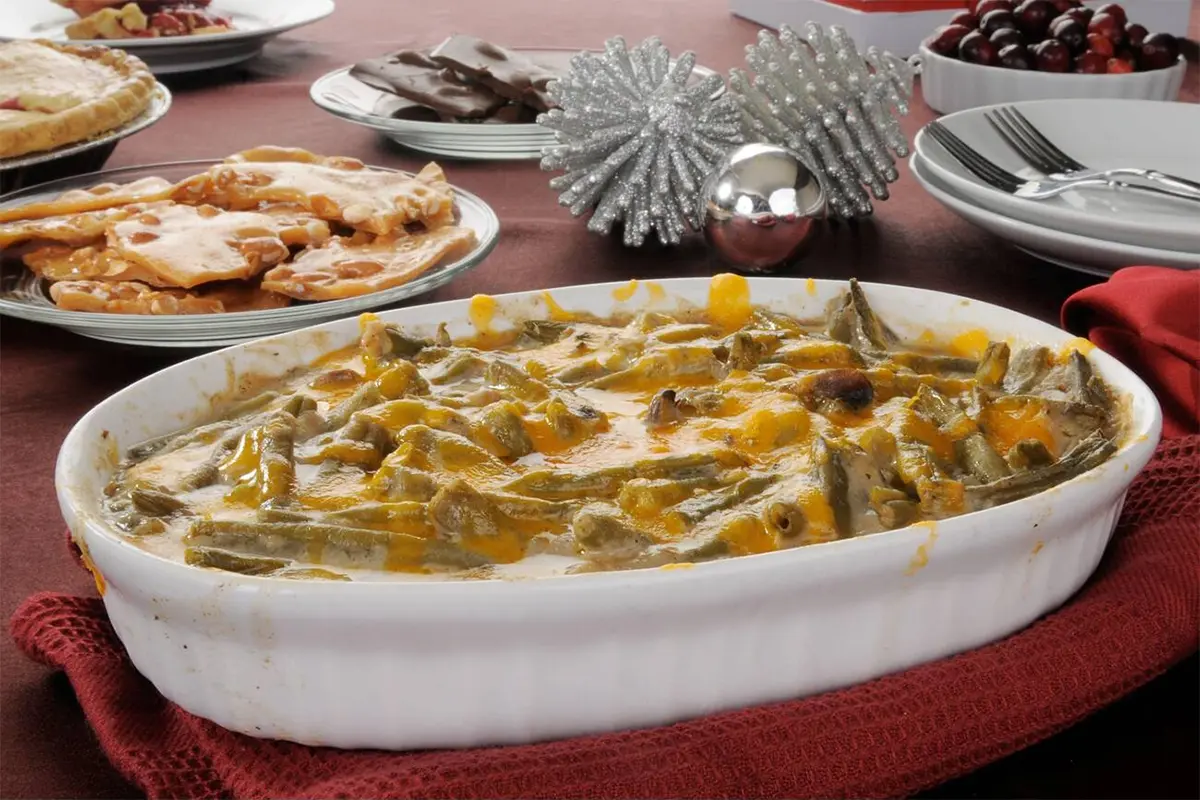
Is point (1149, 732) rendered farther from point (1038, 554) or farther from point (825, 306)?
point (825, 306)

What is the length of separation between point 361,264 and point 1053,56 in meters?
1.40

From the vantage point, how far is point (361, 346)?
123cm

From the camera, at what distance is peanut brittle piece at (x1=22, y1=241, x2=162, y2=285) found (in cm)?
150

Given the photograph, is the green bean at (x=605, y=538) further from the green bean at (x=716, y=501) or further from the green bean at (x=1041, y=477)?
the green bean at (x=1041, y=477)

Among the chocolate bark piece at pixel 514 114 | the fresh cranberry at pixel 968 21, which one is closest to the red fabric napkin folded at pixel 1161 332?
the chocolate bark piece at pixel 514 114

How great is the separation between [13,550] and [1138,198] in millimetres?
1472

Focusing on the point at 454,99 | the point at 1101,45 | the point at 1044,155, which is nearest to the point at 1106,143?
the point at 1044,155

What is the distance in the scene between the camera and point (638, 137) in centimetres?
182

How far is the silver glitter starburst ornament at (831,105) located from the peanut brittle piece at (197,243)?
0.67 meters

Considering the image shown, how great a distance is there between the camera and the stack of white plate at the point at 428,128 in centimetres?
221

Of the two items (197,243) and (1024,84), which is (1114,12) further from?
(197,243)

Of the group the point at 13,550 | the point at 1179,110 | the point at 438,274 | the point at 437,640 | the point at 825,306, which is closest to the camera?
the point at 437,640

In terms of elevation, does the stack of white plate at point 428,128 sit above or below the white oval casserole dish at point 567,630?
below

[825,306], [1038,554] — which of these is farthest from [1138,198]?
[1038,554]
